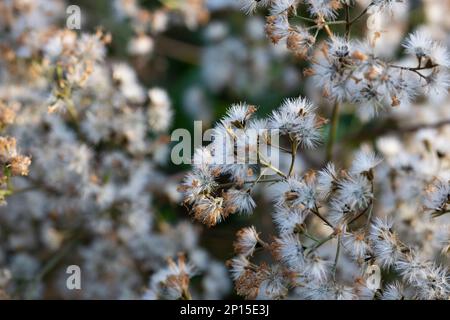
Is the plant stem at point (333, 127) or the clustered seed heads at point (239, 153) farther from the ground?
the plant stem at point (333, 127)

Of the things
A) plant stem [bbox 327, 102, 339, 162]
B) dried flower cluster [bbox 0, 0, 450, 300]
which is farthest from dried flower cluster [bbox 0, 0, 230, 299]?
plant stem [bbox 327, 102, 339, 162]

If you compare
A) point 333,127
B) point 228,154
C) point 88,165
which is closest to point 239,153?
point 228,154

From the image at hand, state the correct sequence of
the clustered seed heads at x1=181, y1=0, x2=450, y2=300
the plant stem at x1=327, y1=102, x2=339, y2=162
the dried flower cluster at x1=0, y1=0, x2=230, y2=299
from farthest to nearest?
the dried flower cluster at x1=0, y1=0, x2=230, y2=299
the plant stem at x1=327, y1=102, x2=339, y2=162
the clustered seed heads at x1=181, y1=0, x2=450, y2=300

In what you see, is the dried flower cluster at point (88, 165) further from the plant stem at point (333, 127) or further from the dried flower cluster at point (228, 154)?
the plant stem at point (333, 127)

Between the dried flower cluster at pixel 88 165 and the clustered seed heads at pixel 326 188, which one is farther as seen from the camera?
the dried flower cluster at pixel 88 165

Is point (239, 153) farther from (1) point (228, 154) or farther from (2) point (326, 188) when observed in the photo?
(2) point (326, 188)

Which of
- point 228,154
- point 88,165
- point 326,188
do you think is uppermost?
point 88,165

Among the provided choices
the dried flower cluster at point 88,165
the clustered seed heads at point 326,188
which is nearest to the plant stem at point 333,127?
the clustered seed heads at point 326,188

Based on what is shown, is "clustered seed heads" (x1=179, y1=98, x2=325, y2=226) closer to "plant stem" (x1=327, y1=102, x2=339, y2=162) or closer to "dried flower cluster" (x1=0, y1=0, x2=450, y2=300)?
"dried flower cluster" (x1=0, y1=0, x2=450, y2=300)

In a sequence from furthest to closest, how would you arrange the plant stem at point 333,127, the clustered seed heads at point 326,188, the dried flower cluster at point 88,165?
the dried flower cluster at point 88,165 < the plant stem at point 333,127 < the clustered seed heads at point 326,188

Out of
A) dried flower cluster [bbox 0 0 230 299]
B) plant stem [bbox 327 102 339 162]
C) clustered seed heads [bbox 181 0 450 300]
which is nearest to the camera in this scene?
clustered seed heads [bbox 181 0 450 300]
